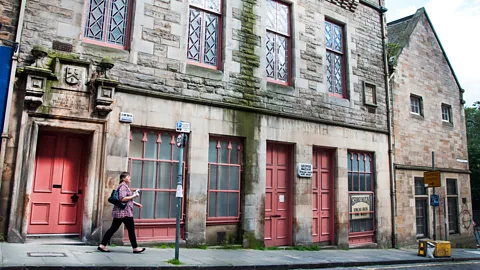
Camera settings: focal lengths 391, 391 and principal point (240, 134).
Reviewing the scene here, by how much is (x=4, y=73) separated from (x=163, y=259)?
4.68 meters

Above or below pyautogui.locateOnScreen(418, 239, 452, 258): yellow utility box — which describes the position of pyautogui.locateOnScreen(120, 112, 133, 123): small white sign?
above

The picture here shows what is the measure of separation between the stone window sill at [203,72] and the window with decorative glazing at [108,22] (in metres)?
1.63

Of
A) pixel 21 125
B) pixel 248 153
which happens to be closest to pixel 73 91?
pixel 21 125

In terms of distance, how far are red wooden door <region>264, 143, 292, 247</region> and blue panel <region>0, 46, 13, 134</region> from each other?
21.5 feet

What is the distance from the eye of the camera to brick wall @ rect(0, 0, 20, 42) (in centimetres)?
777

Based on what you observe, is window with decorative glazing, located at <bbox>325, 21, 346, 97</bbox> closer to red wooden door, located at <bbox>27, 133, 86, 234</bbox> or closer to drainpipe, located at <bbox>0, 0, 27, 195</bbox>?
red wooden door, located at <bbox>27, 133, 86, 234</bbox>

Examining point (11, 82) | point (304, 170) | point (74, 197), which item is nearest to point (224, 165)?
point (304, 170)

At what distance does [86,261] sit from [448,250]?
10.2 m

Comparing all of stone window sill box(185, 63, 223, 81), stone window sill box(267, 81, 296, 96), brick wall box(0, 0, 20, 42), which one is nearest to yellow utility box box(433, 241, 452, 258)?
stone window sill box(267, 81, 296, 96)

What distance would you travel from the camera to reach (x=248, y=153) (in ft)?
34.4

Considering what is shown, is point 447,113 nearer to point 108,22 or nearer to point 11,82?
point 108,22

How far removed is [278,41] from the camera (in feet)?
39.1

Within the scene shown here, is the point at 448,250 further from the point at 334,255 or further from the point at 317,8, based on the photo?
the point at 317,8

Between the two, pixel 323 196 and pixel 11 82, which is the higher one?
pixel 11 82
